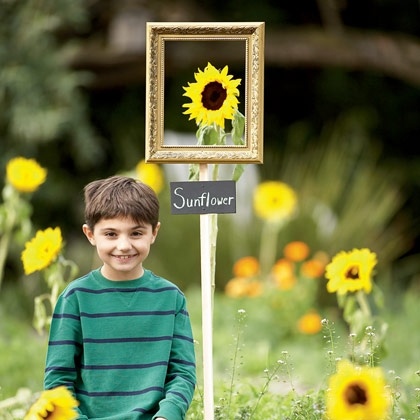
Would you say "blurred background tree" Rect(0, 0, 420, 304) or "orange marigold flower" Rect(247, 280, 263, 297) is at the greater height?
"blurred background tree" Rect(0, 0, 420, 304)

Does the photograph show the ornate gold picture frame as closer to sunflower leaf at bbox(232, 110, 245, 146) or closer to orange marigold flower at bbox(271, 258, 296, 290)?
sunflower leaf at bbox(232, 110, 245, 146)

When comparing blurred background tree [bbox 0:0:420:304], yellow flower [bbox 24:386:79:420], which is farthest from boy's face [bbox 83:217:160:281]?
blurred background tree [bbox 0:0:420:304]

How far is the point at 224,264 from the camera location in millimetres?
7465

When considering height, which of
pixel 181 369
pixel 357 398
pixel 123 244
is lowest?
pixel 357 398

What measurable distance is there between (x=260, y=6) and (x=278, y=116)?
1204 millimetres

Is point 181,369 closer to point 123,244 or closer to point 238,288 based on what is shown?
point 123,244

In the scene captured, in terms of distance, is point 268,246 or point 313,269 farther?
point 268,246

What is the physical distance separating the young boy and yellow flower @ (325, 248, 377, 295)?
835mm

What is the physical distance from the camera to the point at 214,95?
10.1 feet

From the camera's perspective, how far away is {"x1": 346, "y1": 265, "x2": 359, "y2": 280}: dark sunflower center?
138 inches

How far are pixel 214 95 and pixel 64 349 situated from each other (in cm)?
85

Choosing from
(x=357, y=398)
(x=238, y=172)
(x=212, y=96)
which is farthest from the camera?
(x=238, y=172)

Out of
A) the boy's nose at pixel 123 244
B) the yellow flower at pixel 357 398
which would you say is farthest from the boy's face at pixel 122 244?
the yellow flower at pixel 357 398

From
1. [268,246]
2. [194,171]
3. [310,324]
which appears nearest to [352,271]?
[194,171]
